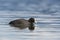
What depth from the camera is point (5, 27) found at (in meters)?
20.1

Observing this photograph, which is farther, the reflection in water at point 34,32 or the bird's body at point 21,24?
the bird's body at point 21,24

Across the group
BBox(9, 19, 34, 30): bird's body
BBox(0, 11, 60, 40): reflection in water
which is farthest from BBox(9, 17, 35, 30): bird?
BBox(0, 11, 60, 40): reflection in water

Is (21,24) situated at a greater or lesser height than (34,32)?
greater

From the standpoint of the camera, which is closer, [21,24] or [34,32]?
[34,32]

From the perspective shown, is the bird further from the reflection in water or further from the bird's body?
the reflection in water

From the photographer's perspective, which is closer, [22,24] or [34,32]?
[34,32]

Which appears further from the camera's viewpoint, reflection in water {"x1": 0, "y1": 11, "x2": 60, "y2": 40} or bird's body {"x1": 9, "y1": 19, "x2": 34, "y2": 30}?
bird's body {"x1": 9, "y1": 19, "x2": 34, "y2": 30}

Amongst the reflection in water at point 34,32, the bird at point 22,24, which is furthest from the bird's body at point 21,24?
the reflection in water at point 34,32

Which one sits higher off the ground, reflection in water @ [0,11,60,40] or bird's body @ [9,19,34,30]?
bird's body @ [9,19,34,30]

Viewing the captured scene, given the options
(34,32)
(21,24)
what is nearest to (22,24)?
(21,24)

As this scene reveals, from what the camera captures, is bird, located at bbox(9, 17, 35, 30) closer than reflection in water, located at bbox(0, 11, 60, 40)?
No

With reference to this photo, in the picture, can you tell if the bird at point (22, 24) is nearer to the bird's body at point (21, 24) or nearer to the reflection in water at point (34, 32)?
the bird's body at point (21, 24)

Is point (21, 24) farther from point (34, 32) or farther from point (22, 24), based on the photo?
point (34, 32)

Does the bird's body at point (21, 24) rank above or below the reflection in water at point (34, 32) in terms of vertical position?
above
